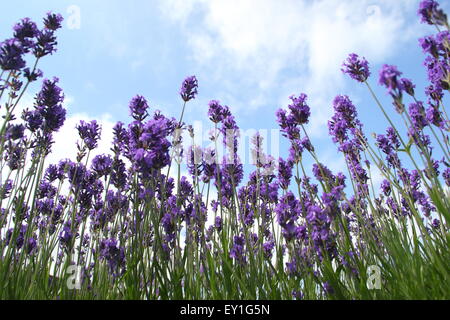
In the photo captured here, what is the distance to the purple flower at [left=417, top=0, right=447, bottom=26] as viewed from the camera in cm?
249

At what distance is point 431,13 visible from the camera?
259 cm

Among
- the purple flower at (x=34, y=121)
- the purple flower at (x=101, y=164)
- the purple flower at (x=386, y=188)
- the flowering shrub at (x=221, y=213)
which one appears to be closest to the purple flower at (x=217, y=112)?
the flowering shrub at (x=221, y=213)

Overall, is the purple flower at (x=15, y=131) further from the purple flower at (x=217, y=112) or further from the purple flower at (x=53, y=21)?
the purple flower at (x=217, y=112)

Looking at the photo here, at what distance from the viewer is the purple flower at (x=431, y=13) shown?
98.0 inches

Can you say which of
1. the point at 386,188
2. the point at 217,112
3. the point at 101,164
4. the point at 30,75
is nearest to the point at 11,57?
the point at 30,75

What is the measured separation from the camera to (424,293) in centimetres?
181

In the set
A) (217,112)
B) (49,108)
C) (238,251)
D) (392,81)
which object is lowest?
(238,251)

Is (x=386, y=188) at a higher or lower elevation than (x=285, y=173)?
higher

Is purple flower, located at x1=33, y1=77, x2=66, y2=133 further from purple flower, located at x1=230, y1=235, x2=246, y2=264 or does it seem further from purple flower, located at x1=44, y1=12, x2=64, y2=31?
purple flower, located at x1=230, y1=235, x2=246, y2=264

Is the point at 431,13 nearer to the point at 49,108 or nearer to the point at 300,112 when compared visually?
the point at 300,112

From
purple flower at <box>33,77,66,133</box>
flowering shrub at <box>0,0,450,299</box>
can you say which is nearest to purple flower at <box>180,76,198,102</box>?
flowering shrub at <box>0,0,450,299</box>
